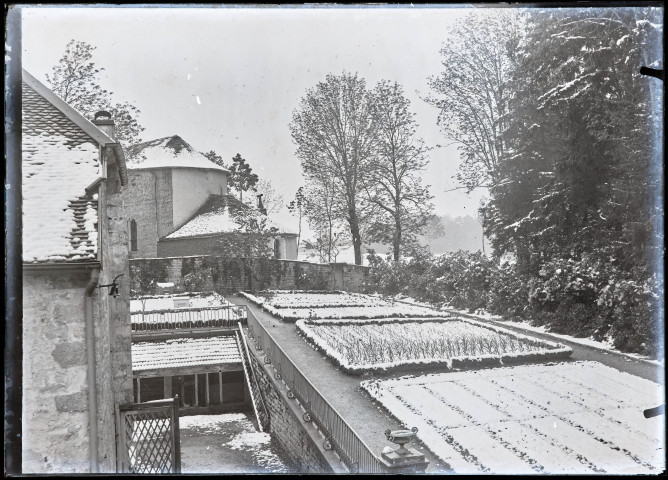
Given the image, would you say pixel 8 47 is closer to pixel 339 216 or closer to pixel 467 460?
pixel 339 216

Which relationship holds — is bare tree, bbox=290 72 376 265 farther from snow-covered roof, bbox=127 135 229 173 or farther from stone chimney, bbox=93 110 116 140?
stone chimney, bbox=93 110 116 140

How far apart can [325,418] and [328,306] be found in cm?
904

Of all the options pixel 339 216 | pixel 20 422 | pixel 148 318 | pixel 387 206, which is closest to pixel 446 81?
pixel 387 206

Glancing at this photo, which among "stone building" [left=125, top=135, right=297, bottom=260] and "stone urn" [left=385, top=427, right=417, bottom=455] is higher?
"stone building" [left=125, top=135, right=297, bottom=260]

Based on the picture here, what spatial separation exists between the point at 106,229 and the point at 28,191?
1677 millimetres

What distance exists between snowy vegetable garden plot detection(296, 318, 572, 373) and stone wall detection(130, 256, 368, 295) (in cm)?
214

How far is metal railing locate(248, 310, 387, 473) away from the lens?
6.91m

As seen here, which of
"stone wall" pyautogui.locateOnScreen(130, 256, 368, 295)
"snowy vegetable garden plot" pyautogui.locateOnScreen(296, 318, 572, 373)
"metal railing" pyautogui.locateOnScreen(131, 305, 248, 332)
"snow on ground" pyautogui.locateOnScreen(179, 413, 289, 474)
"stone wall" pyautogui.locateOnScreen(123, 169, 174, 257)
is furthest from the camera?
"stone wall" pyautogui.locateOnScreen(130, 256, 368, 295)

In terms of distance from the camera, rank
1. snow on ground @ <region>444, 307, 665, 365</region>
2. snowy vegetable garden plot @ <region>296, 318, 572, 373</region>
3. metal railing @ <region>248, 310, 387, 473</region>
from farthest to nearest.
→ snowy vegetable garden plot @ <region>296, 318, 572, 373</region> → snow on ground @ <region>444, 307, 665, 365</region> → metal railing @ <region>248, 310, 387, 473</region>

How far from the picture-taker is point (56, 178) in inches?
257

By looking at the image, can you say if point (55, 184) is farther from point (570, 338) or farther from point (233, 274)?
point (233, 274)

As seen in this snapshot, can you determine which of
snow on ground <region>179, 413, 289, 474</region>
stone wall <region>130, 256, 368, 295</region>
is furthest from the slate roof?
stone wall <region>130, 256, 368, 295</region>

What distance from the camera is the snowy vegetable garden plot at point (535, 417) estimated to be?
277 inches

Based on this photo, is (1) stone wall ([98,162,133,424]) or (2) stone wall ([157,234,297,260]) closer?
(1) stone wall ([98,162,133,424])
